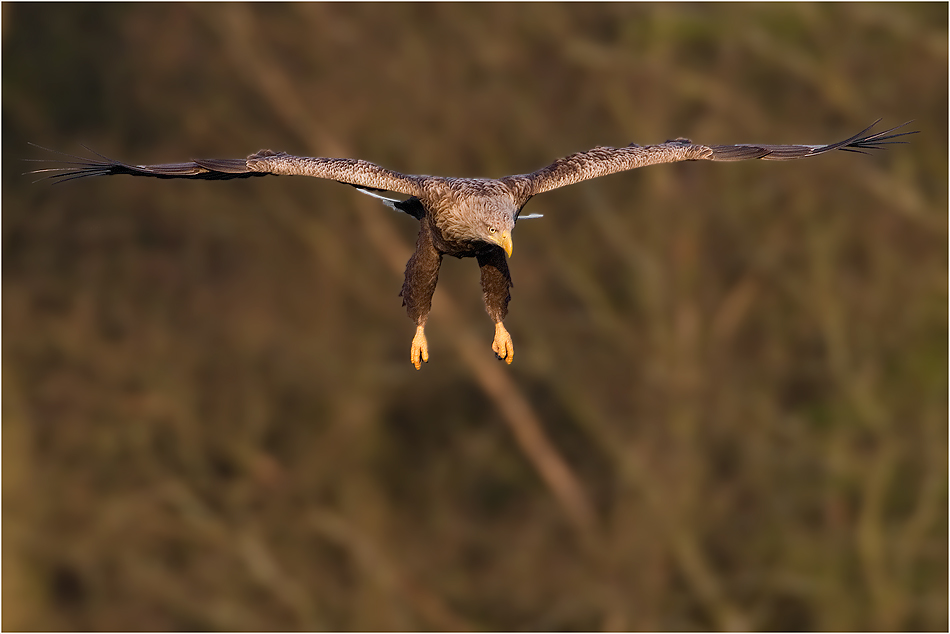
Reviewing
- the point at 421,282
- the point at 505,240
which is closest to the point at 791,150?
the point at 505,240

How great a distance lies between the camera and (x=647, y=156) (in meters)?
10.4

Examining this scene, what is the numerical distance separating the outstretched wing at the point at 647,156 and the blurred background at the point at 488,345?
15.4m

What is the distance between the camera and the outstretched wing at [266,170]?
9508 mm

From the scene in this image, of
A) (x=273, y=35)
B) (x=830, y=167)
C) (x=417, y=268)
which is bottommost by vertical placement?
(x=417, y=268)

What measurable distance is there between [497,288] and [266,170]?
207cm

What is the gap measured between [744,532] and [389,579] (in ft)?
25.9

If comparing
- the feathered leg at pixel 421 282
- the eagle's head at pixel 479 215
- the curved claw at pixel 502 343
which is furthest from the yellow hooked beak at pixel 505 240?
the curved claw at pixel 502 343

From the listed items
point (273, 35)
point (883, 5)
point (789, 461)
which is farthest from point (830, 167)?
point (273, 35)

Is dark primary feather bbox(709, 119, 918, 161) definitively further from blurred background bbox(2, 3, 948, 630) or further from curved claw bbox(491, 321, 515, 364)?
blurred background bbox(2, 3, 948, 630)

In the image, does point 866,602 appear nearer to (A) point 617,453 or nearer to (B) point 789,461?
(B) point 789,461

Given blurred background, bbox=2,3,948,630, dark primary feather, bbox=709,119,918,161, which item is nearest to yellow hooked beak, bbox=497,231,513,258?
dark primary feather, bbox=709,119,918,161

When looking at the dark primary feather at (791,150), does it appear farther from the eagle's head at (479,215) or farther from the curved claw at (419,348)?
the curved claw at (419,348)

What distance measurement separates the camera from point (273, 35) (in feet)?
94.2

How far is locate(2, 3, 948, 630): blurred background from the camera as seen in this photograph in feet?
87.9
